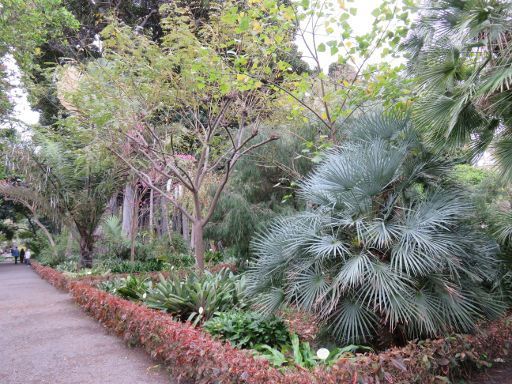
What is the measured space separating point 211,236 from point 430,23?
23.4ft

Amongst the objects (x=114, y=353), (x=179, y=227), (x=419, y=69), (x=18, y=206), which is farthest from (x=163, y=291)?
(x=18, y=206)

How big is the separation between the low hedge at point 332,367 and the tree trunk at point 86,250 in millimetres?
7989

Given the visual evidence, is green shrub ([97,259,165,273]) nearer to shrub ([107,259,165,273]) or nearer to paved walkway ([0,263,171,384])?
shrub ([107,259,165,273])

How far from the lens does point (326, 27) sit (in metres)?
6.71

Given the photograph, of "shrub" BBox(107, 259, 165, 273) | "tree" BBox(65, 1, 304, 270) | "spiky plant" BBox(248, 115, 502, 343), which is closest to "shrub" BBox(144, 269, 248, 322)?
"spiky plant" BBox(248, 115, 502, 343)

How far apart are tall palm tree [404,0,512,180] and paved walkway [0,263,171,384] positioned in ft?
14.0

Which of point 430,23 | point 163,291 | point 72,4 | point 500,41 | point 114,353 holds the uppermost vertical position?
point 72,4

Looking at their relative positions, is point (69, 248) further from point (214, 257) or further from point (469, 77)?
point (469, 77)

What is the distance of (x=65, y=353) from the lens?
5285 millimetres

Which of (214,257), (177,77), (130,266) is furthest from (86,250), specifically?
(177,77)

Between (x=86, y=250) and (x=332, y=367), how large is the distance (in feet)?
37.0

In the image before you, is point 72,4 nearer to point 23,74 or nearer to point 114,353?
point 23,74

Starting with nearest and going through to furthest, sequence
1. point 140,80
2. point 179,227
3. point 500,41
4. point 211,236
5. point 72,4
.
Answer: point 500,41
point 140,80
point 211,236
point 72,4
point 179,227

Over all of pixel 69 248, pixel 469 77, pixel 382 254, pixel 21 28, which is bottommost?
pixel 69 248
